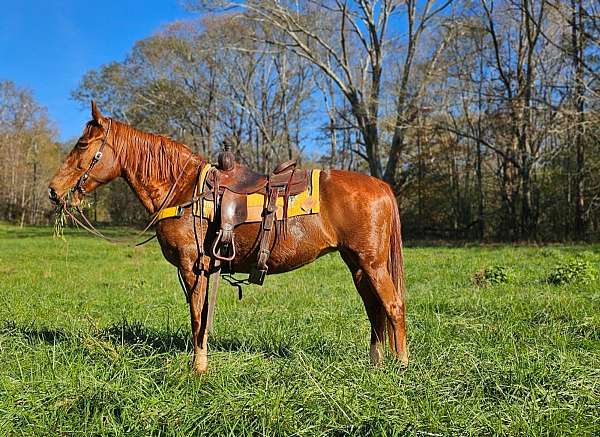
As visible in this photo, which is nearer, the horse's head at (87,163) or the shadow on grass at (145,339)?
the horse's head at (87,163)

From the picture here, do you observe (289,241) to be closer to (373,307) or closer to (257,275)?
(257,275)

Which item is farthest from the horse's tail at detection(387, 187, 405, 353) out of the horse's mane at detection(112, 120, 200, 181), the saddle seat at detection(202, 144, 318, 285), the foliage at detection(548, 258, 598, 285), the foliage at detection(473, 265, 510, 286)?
the foliage at detection(548, 258, 598, 285)

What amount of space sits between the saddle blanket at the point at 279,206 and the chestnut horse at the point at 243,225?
0.05m

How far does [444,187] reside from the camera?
2872 cm

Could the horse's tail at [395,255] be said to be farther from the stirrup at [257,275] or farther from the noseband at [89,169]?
the noseband at [89,169]

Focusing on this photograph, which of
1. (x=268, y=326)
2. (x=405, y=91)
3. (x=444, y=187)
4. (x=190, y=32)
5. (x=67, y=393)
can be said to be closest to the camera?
(x=67, y=393)

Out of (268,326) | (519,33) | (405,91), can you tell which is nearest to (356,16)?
(405,91)

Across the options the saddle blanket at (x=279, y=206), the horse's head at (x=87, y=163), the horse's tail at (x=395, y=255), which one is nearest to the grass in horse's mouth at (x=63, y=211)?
the horse's head at (x=87, y=163)

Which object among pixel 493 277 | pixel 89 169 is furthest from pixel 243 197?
pixel 493 277

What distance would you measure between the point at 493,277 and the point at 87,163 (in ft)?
23.1

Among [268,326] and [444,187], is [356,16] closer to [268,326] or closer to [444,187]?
[444,187]

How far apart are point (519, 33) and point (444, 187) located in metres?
9.35

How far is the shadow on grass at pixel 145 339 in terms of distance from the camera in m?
4.30

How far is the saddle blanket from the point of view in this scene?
152 inches
